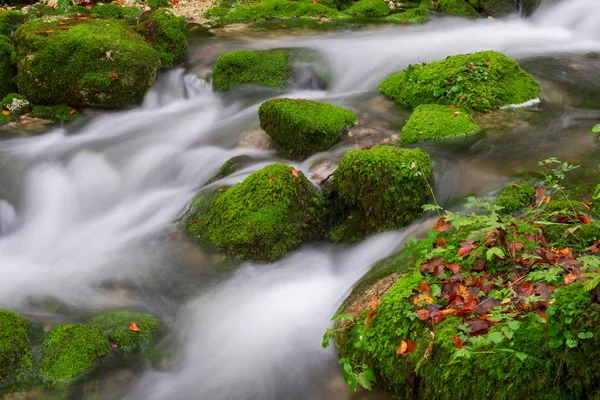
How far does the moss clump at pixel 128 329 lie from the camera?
14.6ft

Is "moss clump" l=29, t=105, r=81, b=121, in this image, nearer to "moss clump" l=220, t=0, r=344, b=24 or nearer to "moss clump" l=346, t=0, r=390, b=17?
"moss clump" l=220, t=0, r=344, b=24

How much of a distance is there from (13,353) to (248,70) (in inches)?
233

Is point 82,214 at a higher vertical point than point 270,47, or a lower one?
lower

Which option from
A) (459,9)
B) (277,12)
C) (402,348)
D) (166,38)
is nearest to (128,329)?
(402,348)

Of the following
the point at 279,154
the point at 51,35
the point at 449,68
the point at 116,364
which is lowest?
the point at 116,364

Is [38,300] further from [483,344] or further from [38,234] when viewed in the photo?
[483,344]

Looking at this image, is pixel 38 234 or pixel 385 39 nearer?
pixel 38 234

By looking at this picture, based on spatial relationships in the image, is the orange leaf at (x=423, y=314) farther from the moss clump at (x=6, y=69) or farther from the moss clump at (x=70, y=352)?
the moss clump at (x=6, y=69)

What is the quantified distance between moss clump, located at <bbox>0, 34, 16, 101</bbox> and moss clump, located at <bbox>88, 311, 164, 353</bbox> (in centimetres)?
626

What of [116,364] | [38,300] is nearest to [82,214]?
[38,300]

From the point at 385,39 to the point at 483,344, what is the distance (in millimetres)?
8315

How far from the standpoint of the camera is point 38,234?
21.3 feet

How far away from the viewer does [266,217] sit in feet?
18.0

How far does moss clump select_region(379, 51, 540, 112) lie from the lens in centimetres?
732
